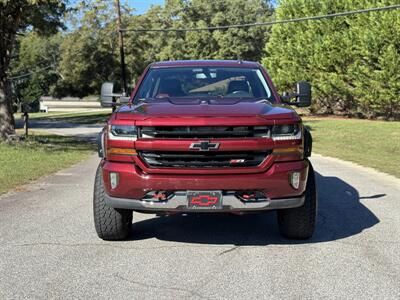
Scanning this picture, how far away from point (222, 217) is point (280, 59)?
28.8 m

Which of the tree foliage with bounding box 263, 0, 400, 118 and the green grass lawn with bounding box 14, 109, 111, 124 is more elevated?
the tree foliage with bounding box 263, 0, 400, 118

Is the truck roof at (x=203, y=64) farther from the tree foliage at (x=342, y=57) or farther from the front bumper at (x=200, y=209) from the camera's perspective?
the tree foliage at (x=342, y=57)

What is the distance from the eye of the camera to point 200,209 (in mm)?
5035

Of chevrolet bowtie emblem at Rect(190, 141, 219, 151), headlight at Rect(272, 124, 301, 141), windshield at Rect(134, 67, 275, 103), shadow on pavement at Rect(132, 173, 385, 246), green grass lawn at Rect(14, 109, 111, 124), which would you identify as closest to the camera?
chevrolet bowtie emblem at Rect(190, 141, 219, 151)

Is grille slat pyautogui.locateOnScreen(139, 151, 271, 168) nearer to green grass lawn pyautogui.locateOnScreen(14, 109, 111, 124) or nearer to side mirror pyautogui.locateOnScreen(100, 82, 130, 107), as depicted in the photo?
side mirror pyautogui.locateOnScreen(100, 82, 130, 107)

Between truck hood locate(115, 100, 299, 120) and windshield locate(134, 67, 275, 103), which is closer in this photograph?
truck hood locate(115, 100, 299, 120)

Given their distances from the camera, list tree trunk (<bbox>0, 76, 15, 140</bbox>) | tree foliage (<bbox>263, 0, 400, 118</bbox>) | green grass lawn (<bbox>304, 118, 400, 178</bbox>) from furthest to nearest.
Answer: tree foliage (<bbox>263, 0, 400, 118</bbox>) → tree trunk (<bbox>0, 76, 15, 140</bbox>) → green grass lawn (<bbox>304, 118, 400, 178</bbox>)

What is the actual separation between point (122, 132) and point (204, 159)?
2.71ft

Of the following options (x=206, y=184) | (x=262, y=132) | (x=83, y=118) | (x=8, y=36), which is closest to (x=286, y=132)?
(x=262, y=132)

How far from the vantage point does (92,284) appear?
14.5 ft

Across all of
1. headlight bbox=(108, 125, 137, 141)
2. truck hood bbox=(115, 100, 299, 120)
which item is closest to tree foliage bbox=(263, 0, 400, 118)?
truck hood bbox=(115, 100, 299, 120)

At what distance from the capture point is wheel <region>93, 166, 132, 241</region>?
18.1 feet

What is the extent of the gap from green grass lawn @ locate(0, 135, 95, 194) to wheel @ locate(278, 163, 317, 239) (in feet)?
17.3

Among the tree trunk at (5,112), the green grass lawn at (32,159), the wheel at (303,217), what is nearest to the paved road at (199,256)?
the wheel at (303,217)
